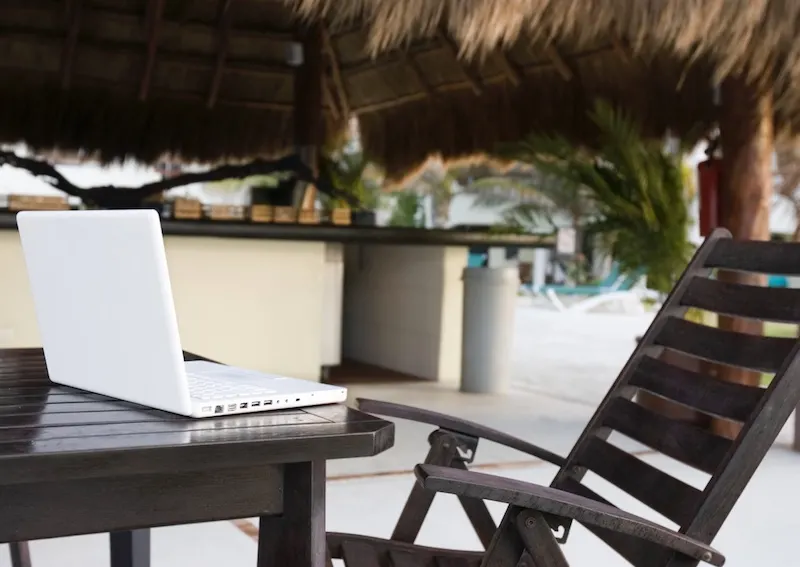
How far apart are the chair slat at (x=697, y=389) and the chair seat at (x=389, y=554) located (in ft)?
1.78

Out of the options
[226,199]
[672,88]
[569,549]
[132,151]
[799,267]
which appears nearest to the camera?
[799,267]

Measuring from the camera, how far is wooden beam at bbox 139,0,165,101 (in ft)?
23.0

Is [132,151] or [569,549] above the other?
[132,151]

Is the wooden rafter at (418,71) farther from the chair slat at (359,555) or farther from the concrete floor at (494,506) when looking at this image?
the chair slat at (359,555)

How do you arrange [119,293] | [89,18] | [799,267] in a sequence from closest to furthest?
[119,293] < [799,267] < [89,18]

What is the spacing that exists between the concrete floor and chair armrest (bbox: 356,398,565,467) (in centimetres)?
76

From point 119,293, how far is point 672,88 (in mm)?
4845

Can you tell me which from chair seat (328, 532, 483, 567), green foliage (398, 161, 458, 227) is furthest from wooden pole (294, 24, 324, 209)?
green foliage (398, 161, 458, 227)

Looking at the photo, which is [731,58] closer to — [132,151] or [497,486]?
[497,486]

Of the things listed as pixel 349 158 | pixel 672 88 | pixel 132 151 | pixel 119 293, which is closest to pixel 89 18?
pixel 132 151

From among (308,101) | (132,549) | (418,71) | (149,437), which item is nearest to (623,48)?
(418,71)

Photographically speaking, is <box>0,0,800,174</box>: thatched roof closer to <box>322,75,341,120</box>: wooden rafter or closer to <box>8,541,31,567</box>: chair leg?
<box>322,75,341,120</box>: wooden rafter

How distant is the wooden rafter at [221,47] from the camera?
24.5 ft

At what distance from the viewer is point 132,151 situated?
838 centimetres
